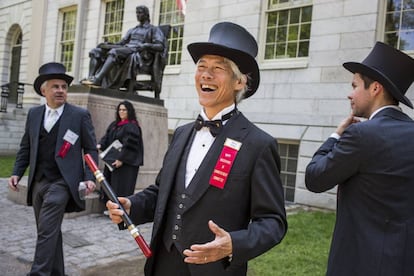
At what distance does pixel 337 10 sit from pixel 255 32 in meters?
2.20

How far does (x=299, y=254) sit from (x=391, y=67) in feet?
11.0

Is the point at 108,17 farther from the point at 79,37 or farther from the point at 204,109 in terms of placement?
the point at 204,109

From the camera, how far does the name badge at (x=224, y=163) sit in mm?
2031

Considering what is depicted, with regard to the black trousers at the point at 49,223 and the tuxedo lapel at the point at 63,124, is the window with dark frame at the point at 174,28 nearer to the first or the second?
the tuxedo lapel at the point at 63,124

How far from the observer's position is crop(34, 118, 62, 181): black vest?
4262 mm

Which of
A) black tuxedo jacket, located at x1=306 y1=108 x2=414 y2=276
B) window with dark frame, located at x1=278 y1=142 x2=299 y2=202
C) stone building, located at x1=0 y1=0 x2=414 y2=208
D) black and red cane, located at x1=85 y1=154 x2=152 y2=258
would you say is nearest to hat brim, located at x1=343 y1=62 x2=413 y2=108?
black tuxedo jacket, located at x1=306 y1=108 x2=414 y2=276

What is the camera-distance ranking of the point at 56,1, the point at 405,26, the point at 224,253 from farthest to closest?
the point at 56,1, the point at 405,26, the point at 224,253

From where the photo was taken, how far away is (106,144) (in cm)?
701

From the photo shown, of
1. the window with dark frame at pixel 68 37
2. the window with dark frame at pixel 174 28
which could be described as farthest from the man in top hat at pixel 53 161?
the window with dark frame at pixel 68 37

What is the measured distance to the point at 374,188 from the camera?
239cm

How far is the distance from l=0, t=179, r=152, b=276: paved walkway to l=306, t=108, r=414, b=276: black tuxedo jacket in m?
2.85

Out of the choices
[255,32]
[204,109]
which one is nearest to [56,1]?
[255,32]

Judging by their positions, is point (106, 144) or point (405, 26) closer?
point (106, 144)

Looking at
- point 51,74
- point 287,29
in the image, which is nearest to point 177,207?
point 51,74
